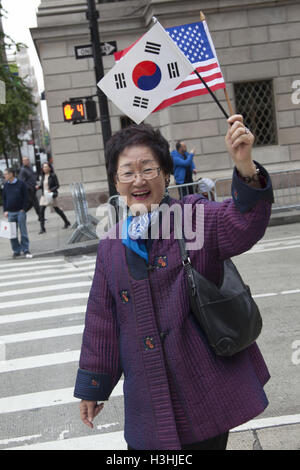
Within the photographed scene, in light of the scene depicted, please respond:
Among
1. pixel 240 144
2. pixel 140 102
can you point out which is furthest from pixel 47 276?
pixel 240 144

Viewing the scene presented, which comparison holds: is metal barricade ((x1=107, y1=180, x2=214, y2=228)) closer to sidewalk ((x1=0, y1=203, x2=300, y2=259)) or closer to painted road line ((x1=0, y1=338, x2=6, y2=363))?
sidewalk ((x1=0, y1=203, x2=300, y2=259))

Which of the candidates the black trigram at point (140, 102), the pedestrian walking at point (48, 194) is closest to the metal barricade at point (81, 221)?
the pedestrian walking at point (48, 194)

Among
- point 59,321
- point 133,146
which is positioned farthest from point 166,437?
point 59,321

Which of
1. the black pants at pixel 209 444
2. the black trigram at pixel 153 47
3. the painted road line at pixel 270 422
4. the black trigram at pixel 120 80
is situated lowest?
the painted road line at pixel 270 422

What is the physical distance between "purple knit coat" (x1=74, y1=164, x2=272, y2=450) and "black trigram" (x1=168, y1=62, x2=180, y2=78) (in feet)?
3.52

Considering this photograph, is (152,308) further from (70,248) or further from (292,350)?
(70,248)

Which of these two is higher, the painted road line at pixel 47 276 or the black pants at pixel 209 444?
the black pants at pixel 209 444

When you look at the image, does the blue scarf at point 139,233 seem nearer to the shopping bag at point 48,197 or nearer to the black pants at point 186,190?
the black pants at point 186,190

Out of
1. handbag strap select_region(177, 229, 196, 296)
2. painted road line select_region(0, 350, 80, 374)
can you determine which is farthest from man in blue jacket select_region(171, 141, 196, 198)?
handbag strap select_region(177, 229, 196, 296)

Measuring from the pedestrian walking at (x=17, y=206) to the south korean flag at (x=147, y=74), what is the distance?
1050cm

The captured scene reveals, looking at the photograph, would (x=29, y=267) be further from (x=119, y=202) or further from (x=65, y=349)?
(x=65, y=349)

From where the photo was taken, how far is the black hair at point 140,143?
2520 mm

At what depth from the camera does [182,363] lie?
2320mm
